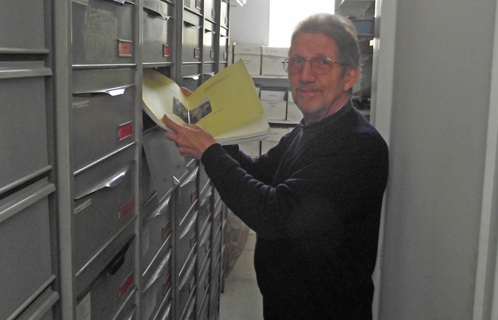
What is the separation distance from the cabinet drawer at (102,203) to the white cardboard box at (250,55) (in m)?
3.15

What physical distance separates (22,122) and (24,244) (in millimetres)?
162

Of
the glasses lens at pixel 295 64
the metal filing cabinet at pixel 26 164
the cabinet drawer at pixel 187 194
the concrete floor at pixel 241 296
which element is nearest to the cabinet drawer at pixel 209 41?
the cabinet drawer at pixel 187 194

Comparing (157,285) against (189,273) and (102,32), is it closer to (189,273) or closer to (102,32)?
(189,273)

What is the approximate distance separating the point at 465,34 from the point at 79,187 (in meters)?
0.75

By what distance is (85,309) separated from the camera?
0.92 m

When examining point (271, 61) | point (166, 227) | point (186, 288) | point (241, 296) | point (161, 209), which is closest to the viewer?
point (161, 209)

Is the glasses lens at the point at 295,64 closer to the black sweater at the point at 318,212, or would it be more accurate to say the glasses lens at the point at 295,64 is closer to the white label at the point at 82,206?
the black sweater at the point at 318,212

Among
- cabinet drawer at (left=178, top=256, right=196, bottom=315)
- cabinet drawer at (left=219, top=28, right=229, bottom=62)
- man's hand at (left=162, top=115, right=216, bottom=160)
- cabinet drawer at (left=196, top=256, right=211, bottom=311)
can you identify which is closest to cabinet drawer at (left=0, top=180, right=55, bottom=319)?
man's hand at (left=162, top=115, right=216, bottom=160)

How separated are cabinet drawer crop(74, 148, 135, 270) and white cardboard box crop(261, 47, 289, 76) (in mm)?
3162

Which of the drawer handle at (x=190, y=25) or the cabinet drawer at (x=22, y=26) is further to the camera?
the drawer handle at (x=190, y=25)

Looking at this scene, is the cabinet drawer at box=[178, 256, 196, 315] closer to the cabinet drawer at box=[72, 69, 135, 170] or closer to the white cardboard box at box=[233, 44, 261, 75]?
the cabinet drawer at box=[72, 69, 135, 170]

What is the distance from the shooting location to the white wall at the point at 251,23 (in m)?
4.72

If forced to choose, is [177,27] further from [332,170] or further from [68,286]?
[68,286]

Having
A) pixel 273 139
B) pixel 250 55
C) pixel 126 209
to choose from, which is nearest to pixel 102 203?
pixel 126 209
